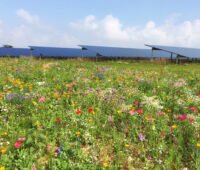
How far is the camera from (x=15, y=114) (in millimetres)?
6641

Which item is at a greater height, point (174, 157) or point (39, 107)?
point (39, 107)

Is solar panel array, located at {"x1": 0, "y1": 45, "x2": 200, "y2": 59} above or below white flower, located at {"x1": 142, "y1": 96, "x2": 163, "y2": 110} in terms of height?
above

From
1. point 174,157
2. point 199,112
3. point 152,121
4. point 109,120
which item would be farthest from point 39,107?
point 199,112

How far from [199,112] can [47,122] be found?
3.46 m

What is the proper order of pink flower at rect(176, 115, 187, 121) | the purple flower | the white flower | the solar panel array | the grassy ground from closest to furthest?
the grassy ground < the purple flower < pink flower at rect(176, 115, 187, 121) < the white flower < the solar panel array

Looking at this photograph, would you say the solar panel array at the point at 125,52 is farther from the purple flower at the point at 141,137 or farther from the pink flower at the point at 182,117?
the purple flower at the point at 141,137

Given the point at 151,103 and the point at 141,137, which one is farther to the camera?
the point at 151,103

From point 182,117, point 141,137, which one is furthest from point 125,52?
point 141,137

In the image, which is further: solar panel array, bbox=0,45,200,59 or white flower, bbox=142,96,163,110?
solar panel array, bbox=0,45,200,59

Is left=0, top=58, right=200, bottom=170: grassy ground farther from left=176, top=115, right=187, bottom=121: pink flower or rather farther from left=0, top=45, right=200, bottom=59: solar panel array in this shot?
left=0, top=45, right=200, bottom=59: solar panel array

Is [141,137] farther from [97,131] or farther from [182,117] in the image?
[182,117]

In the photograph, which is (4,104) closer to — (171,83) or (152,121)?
(152,121)

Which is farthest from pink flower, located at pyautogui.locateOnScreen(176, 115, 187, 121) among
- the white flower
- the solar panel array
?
the solar panel array

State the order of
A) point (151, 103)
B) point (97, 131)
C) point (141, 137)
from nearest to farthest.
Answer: point (141, 137) < point (97, 131) < point (151, 103)
